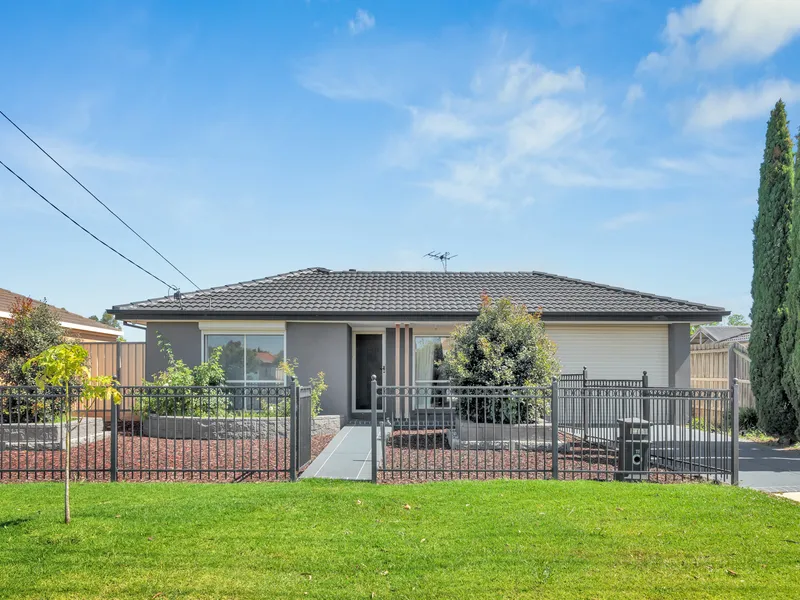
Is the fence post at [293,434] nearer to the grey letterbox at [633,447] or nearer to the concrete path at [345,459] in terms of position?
the concrete path at [345,459]

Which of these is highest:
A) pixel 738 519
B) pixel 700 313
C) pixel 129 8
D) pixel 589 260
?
pixel 129 8

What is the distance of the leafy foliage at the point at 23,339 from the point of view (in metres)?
12.1

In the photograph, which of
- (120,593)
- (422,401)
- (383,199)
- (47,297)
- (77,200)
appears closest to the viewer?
(120,593)

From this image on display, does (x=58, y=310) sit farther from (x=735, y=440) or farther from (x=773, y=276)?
(x=773, y=276)

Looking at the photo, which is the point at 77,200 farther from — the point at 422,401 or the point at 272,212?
the point at 422,401

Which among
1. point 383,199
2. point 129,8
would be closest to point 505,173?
point 383,199

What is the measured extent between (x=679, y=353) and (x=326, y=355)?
9.09 m

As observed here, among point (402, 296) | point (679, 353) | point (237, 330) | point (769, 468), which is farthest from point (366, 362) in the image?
point (769, 468)

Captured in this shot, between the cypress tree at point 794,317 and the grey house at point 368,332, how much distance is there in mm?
1796

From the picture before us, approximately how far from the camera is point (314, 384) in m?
14.9

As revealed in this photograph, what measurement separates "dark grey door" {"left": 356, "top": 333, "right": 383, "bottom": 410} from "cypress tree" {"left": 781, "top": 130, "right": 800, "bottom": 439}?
971 centimetres

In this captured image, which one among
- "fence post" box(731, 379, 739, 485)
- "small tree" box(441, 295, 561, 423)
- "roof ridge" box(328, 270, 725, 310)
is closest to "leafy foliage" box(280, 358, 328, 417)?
"small tree" box(441, 295, 561, 423)

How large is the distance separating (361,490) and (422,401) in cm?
867

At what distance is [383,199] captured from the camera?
1806 centimetres
